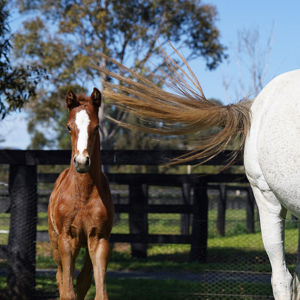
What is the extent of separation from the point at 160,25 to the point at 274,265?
48.9ft

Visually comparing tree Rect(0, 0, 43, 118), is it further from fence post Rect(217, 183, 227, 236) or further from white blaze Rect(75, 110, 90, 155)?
fence post Rect(217, 183, 227, 236)

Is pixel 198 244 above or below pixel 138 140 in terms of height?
below

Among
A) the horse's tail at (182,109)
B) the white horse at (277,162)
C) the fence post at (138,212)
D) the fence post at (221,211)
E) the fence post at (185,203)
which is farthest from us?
the fence post at (221,211)

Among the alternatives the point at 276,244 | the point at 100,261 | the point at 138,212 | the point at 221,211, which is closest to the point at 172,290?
the point at 138,212

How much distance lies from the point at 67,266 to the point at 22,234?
6.86 ft

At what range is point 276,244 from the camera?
253 centimetres

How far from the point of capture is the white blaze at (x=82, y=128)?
3.10m

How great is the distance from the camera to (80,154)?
9.96ft

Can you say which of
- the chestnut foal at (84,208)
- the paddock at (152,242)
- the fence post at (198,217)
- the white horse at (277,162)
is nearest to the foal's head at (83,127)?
the chestnut foal at (84,208)

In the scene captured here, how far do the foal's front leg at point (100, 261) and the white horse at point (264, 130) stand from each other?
3.34 feet

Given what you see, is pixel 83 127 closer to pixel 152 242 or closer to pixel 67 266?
pixel 67 266

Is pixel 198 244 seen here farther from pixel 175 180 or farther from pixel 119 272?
pixel 119 272

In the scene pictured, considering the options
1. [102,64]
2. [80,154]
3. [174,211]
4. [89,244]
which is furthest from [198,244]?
[102,64]

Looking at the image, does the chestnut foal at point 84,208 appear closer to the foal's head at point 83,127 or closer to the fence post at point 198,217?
the foal's head at point 83,127
